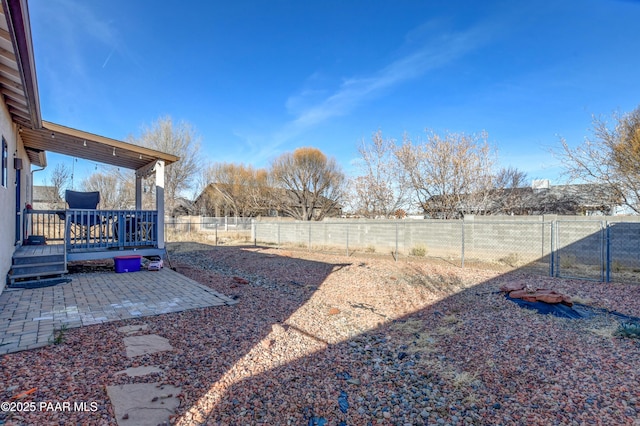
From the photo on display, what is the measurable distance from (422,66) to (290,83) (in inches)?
209

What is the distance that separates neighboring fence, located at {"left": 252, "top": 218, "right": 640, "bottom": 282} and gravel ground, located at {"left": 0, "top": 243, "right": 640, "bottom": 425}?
3089 millimetres

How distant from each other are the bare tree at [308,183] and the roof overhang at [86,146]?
17464 mm

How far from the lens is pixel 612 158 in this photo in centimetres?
1059

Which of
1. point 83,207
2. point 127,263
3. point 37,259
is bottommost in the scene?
point 127,263

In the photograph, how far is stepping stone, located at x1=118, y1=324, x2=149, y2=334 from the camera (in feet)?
11.6

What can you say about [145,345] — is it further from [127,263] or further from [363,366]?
[127,263]

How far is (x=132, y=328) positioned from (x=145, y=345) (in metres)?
0.59

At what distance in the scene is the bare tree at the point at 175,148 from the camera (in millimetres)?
22266

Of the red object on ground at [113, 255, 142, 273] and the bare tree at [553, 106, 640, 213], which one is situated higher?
the bare tree at [553, 106, 640, 213]

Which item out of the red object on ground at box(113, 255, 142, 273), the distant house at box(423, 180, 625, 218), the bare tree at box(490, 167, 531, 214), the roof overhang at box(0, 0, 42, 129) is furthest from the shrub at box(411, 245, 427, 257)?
the roof overhang at box(0, 0, 42, 129)

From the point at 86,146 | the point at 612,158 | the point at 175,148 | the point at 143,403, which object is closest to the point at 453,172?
the point at 612,158

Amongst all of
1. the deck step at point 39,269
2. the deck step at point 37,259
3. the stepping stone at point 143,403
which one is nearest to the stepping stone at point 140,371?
the stepping stone at point 143,403

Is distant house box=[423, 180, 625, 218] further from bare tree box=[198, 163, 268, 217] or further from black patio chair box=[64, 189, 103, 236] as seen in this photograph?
bare tree box=[198, 163, 268, 217]

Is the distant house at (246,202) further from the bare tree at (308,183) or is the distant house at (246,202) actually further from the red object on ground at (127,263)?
the red object on ground at (127,263)
